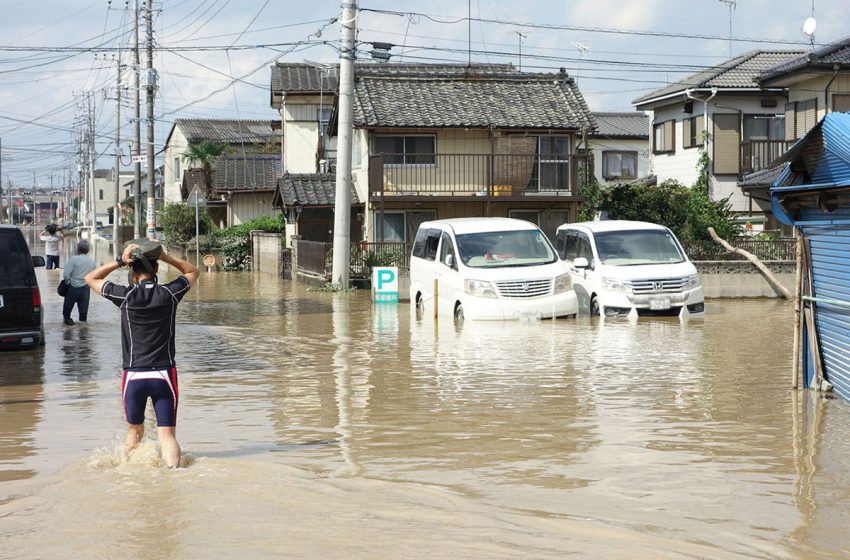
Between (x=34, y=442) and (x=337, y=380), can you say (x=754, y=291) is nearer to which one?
(x=337, y=380)

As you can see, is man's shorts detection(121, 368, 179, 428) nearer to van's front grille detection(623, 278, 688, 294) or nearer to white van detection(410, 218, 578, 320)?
white van detection(410, 218, 578, 320)

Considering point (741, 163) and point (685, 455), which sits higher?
point (741, 163)

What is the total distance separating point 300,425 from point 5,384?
190 inches

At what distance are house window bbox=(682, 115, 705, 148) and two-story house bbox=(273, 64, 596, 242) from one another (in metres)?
4.94

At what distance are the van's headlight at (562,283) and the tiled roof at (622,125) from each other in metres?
34.5

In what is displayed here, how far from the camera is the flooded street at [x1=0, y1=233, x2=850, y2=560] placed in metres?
6.50

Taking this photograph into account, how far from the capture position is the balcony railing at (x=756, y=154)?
34906 millimetres

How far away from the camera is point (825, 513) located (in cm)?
712

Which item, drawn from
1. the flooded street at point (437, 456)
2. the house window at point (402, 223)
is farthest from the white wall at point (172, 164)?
the flooded street at point (437, 456)

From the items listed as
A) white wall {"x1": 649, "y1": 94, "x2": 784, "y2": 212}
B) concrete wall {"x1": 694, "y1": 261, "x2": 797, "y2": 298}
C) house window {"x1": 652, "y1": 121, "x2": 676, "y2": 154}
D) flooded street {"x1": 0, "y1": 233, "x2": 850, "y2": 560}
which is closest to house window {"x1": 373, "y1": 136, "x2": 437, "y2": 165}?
concrete wall {"x1": 694, "y1": 261, "x2": 797, "y2": 298}

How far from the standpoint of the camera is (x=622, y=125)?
56.6 metres

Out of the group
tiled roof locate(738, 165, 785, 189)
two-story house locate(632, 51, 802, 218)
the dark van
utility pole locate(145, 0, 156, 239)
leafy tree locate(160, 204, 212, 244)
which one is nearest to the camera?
the dark van

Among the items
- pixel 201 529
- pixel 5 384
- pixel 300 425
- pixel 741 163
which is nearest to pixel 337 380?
pixel 300 425

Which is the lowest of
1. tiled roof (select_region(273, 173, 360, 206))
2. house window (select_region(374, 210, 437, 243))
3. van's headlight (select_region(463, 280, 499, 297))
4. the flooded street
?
the flooded street
